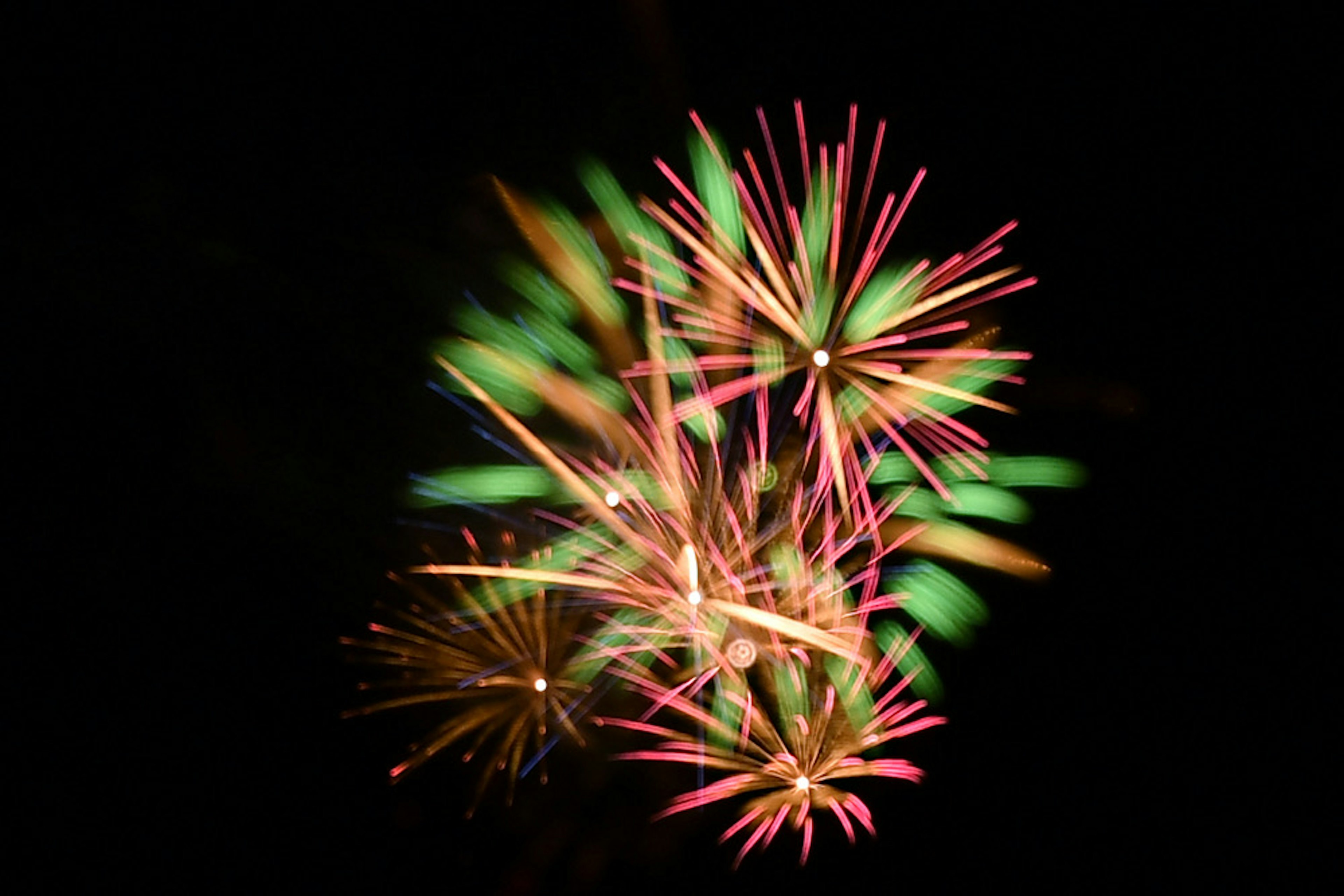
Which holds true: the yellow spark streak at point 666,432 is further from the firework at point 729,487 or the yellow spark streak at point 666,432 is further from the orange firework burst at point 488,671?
the orange firework burst at point 488,671

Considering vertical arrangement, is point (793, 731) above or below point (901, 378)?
below

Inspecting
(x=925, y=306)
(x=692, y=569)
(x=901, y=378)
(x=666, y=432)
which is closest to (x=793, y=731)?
(x=692, y=569)

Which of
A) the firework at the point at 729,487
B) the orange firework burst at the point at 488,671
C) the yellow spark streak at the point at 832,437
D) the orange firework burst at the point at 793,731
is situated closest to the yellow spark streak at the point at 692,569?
the firework at the point at 729,487

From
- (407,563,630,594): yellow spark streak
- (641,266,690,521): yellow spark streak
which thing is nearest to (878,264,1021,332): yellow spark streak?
(641,266,690,521): yellow spark streak

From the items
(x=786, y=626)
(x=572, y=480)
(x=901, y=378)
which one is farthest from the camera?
(x=572, y=480)

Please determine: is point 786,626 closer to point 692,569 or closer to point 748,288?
point 692,569

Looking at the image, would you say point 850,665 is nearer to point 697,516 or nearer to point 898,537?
point 898,537

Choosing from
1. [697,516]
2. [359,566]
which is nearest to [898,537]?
[697,516]

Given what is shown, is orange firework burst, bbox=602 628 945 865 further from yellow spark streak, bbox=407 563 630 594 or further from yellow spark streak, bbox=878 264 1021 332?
yellow spark streak, bbox=878 264 1021 332
